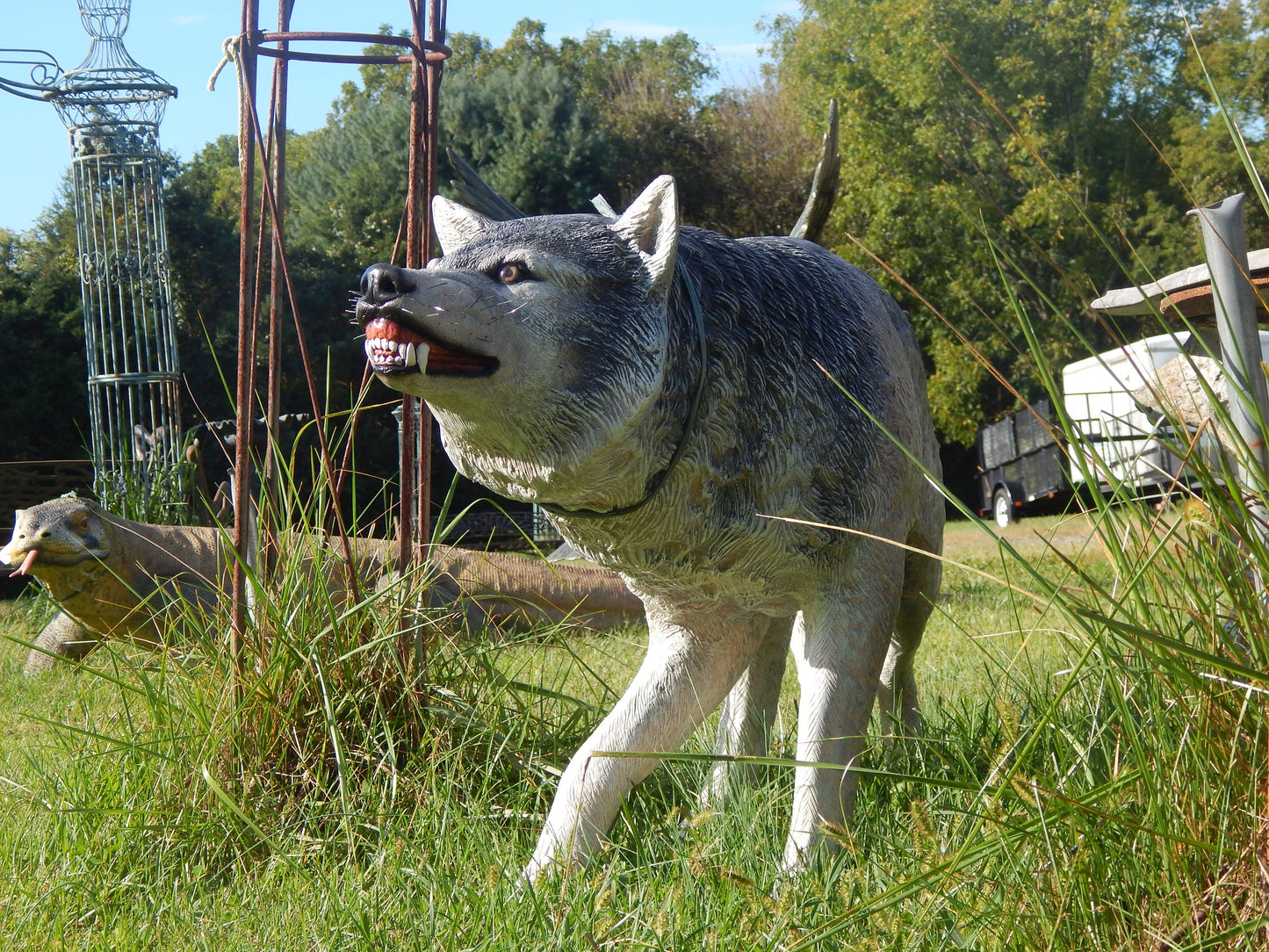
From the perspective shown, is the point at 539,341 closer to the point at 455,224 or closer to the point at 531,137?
the point at 455,224

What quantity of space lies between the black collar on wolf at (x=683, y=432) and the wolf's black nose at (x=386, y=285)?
1.53 feet

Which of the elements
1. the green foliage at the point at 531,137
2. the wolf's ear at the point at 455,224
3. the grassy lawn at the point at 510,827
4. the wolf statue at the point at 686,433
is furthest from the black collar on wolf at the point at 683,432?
the green foliage at the point at 531,137

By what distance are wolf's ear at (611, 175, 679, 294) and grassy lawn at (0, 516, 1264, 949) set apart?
29.4 inches

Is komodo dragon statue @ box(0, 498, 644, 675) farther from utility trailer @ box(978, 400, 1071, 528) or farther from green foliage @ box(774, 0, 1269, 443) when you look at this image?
green foliage @ box(774, 0, 1269, 443)

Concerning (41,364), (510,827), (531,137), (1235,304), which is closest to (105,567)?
(510,827)

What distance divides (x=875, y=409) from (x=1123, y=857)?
3.34ft

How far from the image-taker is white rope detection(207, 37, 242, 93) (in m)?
2.92

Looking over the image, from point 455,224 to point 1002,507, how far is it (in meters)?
16.3

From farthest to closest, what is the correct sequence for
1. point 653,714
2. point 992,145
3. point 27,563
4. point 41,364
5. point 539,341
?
point 992,145 < point 41,364 < point 27,563 < point 653,714 < point 539,341

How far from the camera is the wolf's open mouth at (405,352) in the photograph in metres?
1.77

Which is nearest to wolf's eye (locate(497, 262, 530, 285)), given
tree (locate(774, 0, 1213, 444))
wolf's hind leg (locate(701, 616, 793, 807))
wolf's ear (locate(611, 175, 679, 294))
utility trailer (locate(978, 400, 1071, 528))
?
wolf's ear (locate(611, 175, 679, 294))

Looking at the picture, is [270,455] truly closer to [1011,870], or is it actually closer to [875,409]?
[875,409]

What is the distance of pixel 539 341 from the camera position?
1.88 meters

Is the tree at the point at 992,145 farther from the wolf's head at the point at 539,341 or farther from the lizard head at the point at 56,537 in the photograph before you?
the wolf's head at the point at 539,341
